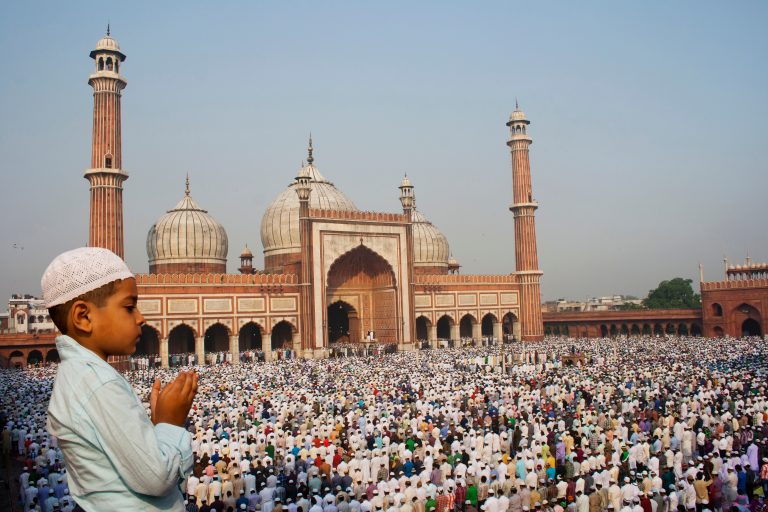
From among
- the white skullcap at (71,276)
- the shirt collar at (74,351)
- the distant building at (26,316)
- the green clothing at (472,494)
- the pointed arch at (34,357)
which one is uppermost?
the distant building at (26,316)

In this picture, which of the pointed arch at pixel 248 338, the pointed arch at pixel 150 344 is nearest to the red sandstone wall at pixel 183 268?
the pointed arch at pixel 248 338

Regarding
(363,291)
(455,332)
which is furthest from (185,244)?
(455,332)

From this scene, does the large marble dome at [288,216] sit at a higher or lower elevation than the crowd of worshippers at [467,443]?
higher

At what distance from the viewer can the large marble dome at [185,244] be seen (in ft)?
123

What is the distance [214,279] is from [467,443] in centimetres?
2346

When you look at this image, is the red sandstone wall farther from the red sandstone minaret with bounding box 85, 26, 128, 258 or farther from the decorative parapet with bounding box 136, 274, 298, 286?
the red sandstone minaret with bounding box 85, 26, 128, 258

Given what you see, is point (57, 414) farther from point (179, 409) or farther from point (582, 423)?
point (582, 423)

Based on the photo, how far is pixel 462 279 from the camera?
4138 cm

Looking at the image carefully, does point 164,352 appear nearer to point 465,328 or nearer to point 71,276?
point 465,328

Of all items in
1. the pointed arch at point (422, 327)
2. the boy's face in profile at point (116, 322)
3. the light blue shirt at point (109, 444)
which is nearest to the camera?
the light blue shirt at point (109, 444)

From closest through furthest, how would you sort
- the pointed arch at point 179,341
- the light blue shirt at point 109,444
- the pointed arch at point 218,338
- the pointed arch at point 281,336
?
1. the light blue shirt at point 109,444
2. the pointed arch at point 179,341
3. the pointed arch at point 218,338
4. the pointed arch at point 281,336

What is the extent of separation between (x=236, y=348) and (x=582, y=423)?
73.9ft

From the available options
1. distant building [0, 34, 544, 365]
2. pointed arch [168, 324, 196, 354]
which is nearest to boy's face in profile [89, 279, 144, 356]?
distant building [0, 34, 544, 365]

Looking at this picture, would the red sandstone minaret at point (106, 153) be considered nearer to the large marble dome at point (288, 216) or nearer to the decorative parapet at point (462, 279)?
the large marble dome at point (288, 216)
